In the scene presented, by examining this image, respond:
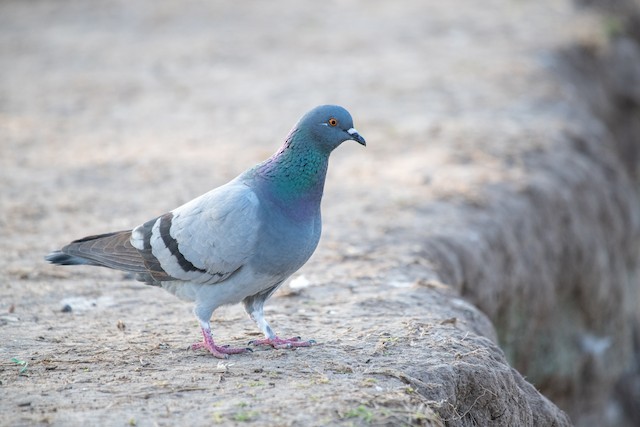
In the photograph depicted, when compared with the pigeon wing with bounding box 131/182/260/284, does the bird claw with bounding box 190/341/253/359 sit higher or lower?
lower

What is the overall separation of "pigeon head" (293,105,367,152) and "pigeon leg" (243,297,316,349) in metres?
0.93

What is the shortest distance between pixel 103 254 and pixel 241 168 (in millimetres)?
3805

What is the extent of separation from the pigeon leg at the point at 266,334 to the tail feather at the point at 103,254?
64cm

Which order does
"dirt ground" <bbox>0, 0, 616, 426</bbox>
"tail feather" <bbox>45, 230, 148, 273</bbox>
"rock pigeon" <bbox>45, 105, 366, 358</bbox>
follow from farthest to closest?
"tail feather" <bbox>45, 230, 148, 273</bbox>, "rock pigeon" <bbox>45, 105, 366, 358</bbox>, "dirt ground" <bbox>0, 0, 616, 426</bbox>

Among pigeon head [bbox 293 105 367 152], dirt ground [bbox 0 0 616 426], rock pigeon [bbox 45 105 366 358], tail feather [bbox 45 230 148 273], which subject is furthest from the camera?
tail feather [bbox 45 230 148 273]

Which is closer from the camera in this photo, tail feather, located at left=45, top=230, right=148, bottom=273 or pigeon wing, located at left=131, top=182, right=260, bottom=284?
pigeon wing, located at left=131, top=182, right=260, bottom=284

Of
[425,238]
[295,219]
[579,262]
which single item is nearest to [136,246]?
[295,219]

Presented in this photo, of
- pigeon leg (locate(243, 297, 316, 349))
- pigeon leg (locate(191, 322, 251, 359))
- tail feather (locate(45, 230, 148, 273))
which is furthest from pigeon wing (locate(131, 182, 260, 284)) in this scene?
pigeon leg (locate(243, 297, 316, 349))

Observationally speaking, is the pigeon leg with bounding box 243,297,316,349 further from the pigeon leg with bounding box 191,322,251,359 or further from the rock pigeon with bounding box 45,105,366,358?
the pigeon leg with bounding box 191,322,251,359

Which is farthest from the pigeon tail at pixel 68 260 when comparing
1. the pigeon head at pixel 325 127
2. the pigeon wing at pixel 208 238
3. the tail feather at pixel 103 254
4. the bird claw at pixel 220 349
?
the pigeon head at pixel 325 127

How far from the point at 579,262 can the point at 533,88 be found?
3.42 meters

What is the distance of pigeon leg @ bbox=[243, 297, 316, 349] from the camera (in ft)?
15.5

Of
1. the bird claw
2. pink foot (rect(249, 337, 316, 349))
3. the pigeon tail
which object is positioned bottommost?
pink foot (rect(249, 337, 316, 349))

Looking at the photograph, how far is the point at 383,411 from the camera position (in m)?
3.91
